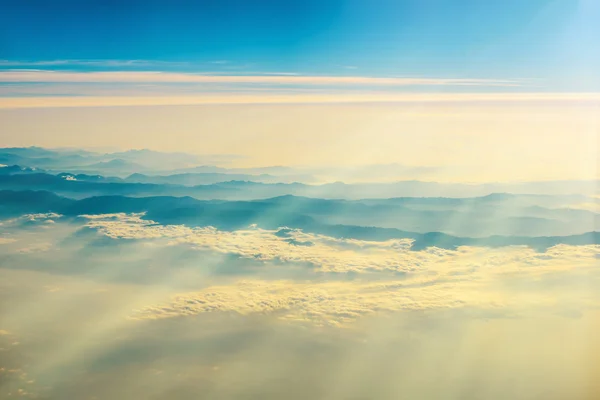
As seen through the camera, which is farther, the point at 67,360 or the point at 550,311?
the point at 550,311

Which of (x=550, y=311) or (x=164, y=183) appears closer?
(x=550, y=311)

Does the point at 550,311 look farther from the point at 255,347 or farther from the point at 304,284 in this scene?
the point at 255,347

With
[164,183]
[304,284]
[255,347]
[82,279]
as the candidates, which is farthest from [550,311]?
[164,183]

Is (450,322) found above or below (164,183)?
below

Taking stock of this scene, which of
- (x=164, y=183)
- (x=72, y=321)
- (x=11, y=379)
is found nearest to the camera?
(x=11, y=379)

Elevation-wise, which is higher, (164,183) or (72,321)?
(164,183)

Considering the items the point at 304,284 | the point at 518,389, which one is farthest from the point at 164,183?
the point at 518,389

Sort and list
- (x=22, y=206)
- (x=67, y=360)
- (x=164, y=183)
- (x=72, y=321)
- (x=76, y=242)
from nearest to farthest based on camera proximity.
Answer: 1. (x=67, y=360)
2. (x=72, y=321)
3. (x=76, y=242)
4. (x=22, y=206)
5. (x=164, y=183)

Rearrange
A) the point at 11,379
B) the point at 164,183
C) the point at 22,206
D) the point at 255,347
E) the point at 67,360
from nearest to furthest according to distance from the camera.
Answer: the point at 11,379
the point at 67,360
the point at 255,347
the point at 22,206
the point at 164,183

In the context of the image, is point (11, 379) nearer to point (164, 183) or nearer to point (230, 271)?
point (230, 271)
